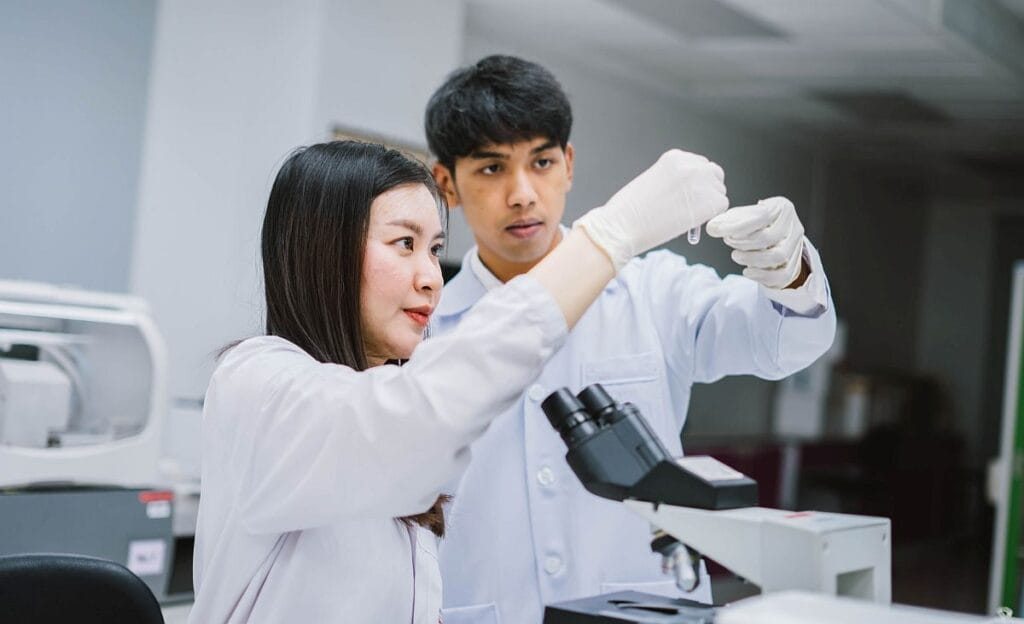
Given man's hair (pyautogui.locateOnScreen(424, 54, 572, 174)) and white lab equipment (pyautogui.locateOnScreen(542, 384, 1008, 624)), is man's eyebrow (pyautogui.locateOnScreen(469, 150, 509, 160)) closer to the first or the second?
man's hair (pyautogui.locateOnScreen(424, 54, 572, 174))

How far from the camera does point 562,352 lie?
5.65ft

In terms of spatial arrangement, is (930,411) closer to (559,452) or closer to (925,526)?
(925,526)

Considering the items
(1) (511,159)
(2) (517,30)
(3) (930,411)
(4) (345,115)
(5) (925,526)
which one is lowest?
(5) (925,526)

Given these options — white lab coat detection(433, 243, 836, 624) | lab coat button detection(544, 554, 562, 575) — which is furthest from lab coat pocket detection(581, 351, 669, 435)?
lab coat button detection(544, 554, 562, 575)

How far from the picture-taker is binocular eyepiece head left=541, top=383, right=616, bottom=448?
1074 millimetres

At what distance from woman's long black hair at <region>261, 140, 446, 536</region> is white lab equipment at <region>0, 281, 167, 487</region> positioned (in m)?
1.40

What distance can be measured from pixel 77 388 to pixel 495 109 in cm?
145

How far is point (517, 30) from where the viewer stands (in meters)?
5.04

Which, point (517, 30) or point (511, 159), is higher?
point (517, 30)

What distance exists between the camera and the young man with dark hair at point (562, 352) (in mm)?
1540

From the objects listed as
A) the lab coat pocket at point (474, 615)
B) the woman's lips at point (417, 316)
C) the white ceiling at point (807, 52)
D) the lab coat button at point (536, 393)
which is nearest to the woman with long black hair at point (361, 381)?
the woman's lips at point (417, 316)

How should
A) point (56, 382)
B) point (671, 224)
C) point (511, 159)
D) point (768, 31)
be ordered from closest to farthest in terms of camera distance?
point (671, 224), point (511, 159), point (56, 382), point (768, 31)

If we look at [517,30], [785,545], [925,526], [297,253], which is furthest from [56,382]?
[925,526]

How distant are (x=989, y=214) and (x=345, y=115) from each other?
748cm
